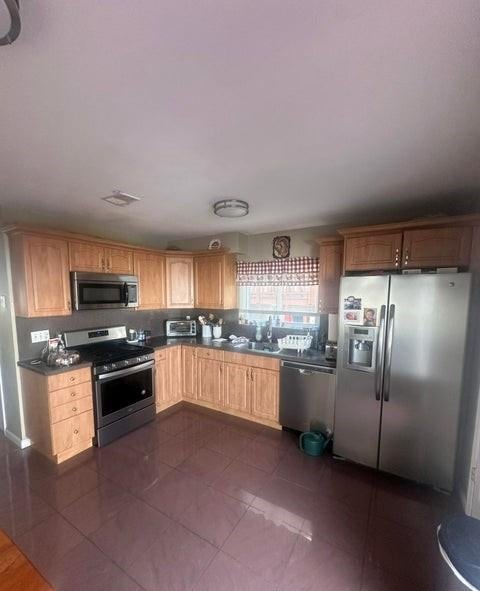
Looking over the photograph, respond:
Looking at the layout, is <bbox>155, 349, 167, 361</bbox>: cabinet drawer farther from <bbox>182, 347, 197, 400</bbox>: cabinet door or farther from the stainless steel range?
<bbox>182, 347, 197, 400</bbox>: cabinet door

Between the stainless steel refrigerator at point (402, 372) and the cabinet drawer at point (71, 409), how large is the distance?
2435mm

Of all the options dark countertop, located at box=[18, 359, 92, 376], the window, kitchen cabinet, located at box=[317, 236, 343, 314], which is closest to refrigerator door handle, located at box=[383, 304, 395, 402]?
kitchen cabinet, located at box=[317, 236, 343, 314]

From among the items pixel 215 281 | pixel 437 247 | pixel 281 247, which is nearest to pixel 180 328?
pixel 215 281

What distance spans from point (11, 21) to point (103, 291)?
256 centimetres

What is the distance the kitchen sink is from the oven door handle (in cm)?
124

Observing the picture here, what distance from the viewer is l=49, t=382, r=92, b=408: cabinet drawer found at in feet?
7.58

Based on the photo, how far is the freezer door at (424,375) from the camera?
76.9 inches

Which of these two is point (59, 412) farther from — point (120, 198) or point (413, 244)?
point (413, 244)

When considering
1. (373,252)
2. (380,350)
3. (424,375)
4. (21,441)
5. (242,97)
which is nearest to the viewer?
(242,97)

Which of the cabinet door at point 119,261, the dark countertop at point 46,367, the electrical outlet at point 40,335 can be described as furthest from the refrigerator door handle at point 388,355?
the electrical outlet at point 40,335

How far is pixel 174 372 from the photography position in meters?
3.48

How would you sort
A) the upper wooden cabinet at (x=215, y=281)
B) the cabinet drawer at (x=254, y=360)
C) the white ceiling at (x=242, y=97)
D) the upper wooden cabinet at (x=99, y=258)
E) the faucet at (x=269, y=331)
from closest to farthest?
1. the white ceiling at (x=242, y=97)
2. the upper wooden cabinet at (x=99, y=258)
3. the cabinet drawer at (x=254, y=360)
4. the faucet at (x=269, y=331)
5. the upper wooden cabinet at (x=215, y=281)

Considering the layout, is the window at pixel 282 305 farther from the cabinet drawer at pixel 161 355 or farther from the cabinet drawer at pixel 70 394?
the cabinet drawer at pixel 70 394

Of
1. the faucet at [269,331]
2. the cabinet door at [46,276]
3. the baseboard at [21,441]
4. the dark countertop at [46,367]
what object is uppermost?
the cabinet door at [46,276]
